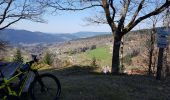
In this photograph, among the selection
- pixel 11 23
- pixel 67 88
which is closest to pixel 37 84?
pixel 67 88

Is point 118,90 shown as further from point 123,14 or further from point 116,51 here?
point 123,14

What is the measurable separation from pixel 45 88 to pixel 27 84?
527mm

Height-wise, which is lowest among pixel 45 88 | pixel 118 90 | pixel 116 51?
pixel 118 90

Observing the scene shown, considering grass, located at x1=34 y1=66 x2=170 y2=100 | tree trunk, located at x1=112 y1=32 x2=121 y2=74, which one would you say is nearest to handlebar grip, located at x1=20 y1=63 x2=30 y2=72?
→ grass, located at x1=34 y1=66 x2=170 y2=100

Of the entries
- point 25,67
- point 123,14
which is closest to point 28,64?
point 25,67

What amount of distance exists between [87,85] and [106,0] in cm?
581

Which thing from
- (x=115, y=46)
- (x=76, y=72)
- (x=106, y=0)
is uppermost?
(x=106, y=0)

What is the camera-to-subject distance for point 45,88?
307 inches

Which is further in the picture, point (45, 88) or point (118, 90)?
point (118, 90)

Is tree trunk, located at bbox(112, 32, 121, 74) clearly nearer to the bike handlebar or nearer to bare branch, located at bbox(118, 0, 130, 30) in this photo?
bare branch, located at bbox(118, 0, 130, 30)

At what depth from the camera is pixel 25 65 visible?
275 inches

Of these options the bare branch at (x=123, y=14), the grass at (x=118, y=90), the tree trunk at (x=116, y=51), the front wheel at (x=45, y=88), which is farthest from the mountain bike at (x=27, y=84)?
the tree trunk at (x=116, y=51)

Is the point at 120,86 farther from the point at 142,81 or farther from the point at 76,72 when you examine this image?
the point at 76,72

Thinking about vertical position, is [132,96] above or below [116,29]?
below
